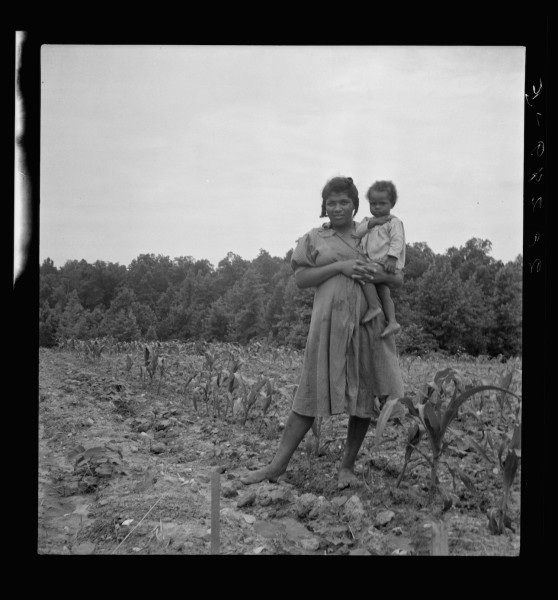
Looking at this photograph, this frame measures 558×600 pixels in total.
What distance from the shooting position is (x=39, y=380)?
296cm

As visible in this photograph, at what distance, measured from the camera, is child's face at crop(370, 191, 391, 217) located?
9.59 feet

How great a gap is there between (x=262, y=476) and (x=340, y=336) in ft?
2.85

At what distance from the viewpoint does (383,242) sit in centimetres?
297

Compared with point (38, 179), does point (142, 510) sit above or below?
below

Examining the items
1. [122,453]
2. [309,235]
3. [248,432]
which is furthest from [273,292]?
[122,453]

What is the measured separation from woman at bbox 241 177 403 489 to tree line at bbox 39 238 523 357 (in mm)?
125

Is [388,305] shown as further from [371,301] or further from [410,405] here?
[410,405]

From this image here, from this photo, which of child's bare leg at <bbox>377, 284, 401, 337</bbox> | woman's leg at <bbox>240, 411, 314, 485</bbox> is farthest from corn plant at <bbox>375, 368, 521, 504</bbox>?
woman's leg at <bbox>240, 411, 314, 485</bbox>

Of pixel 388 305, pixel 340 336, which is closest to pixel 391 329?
pixel 388 305

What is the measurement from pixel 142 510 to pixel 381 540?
1230mm

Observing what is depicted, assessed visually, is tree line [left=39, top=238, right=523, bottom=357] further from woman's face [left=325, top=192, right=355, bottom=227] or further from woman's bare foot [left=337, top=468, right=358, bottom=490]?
woman's bare foot [left=337, top=468, right=358, bottom=490]

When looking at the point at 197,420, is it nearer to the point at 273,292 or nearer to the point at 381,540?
the point at 273,292

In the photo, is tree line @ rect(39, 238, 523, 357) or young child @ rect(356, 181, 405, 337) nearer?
young child @ rect(356, 181, 405, 337)

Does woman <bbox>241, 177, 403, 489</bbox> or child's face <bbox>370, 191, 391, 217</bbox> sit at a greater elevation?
child's face <bbox>370, 191, 391, 217</bbox>
